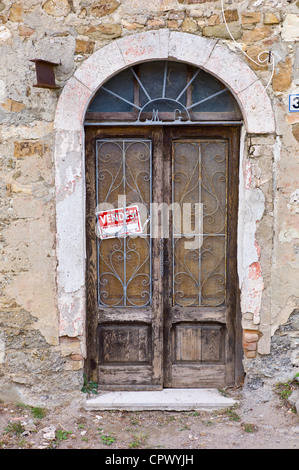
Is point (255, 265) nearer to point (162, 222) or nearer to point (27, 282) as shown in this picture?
point (162, 222)

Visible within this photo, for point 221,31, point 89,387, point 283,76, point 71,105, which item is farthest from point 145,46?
point 89,387

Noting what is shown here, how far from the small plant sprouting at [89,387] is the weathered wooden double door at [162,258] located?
61 millimetres

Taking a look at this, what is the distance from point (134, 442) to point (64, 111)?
106 inches

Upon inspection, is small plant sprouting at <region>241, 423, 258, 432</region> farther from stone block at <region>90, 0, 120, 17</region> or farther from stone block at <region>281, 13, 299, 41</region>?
stone block at <region>90, 0, 120, 17</region>

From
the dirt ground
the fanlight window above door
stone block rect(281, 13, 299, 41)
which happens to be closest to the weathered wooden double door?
the fanlight window above door

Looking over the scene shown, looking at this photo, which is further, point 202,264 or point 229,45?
point 202,264

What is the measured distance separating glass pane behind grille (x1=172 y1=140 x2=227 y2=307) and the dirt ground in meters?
0.94

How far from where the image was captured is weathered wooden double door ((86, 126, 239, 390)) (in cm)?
390

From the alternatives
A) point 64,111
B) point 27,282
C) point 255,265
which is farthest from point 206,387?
point 64,111

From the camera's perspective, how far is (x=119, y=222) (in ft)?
12.9

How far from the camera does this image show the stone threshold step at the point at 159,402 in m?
3.80

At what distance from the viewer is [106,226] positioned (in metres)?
3.94

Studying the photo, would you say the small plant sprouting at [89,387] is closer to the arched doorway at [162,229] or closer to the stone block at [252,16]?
the arched doorway at [162,229]

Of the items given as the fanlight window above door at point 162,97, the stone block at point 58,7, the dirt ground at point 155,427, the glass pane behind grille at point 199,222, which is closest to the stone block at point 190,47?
the fanlight window above door at point 162,97
